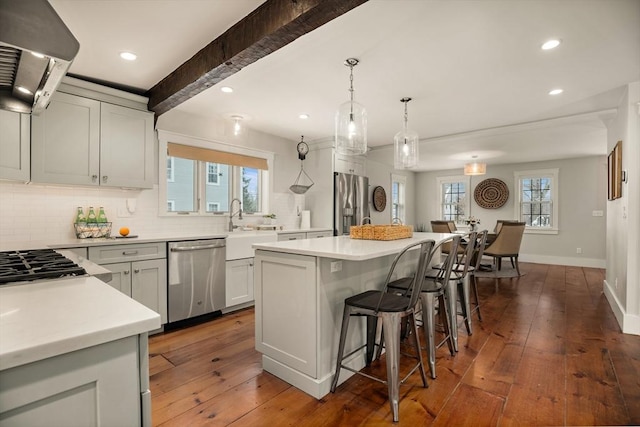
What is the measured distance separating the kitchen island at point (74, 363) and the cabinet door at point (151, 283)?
7.03ft

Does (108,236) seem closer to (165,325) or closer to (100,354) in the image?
(165,325)

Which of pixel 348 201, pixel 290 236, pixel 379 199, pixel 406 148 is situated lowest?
pixel 290 236

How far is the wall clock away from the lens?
728 centimetres

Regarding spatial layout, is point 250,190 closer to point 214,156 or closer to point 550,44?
point 214,156

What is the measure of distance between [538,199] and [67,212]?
8.77 meters

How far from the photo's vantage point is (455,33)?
2248 mm

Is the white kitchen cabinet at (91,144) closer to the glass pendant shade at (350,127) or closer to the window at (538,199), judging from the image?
the glass pendant shade at (350,127)

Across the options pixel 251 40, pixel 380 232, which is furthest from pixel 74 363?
pixel 380 232

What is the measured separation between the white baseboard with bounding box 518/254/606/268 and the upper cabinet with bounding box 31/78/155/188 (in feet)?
26.3

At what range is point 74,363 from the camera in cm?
72

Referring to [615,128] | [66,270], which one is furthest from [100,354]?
[615,128]

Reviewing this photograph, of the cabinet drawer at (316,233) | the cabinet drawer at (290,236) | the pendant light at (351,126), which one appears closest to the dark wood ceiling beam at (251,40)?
the pendant light at (351,126)

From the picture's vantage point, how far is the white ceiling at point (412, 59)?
2.01 meters

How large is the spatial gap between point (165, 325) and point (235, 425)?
181 centimetres
